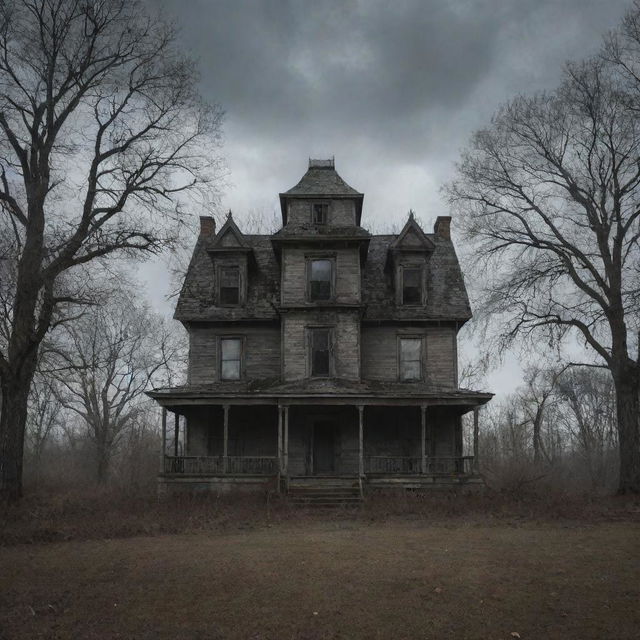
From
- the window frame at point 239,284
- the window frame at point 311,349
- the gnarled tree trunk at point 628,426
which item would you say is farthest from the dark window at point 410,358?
the gnarled tree trunk at point 628,426

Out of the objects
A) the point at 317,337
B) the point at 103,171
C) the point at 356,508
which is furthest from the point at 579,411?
the point at 103,171

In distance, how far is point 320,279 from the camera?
24938 mm

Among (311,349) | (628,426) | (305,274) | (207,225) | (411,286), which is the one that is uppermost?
(207,225)

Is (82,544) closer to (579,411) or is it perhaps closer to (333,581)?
(333,581)

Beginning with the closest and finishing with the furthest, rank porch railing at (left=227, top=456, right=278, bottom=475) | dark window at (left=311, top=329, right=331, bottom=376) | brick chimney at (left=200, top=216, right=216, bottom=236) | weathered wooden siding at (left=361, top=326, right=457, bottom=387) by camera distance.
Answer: porch railing at (left=227, top=456, right=278, bottom=475)
dark window at (left=311, top=329, right=331, bottom=376)
weathered wooden siding at (left=361, top=326, right=457, bottom=387)
brick chimney at (left=200, top=216, right=216, bottom=236)

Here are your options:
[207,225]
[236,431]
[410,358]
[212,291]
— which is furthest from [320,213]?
[236,431]

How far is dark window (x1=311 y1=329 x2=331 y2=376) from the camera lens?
79.8 feet

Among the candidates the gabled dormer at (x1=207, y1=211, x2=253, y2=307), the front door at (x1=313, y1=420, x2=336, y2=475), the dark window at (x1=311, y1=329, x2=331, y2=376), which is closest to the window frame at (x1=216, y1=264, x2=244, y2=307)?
the gabled dormer at (x1=207, y1=211, x2=253, y2=307)

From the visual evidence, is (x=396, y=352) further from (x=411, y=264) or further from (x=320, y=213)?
(x=320, y=213)

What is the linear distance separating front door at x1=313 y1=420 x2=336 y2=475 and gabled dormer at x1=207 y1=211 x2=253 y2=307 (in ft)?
19.2

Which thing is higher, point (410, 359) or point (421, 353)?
point (421, 353)

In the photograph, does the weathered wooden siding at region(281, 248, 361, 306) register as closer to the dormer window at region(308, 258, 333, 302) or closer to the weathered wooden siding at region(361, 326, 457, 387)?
the dormer window at region(308, 258, 333, 302)

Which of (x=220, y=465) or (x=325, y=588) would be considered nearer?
(x=325, y=588)

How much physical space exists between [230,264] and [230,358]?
384 centimetres
